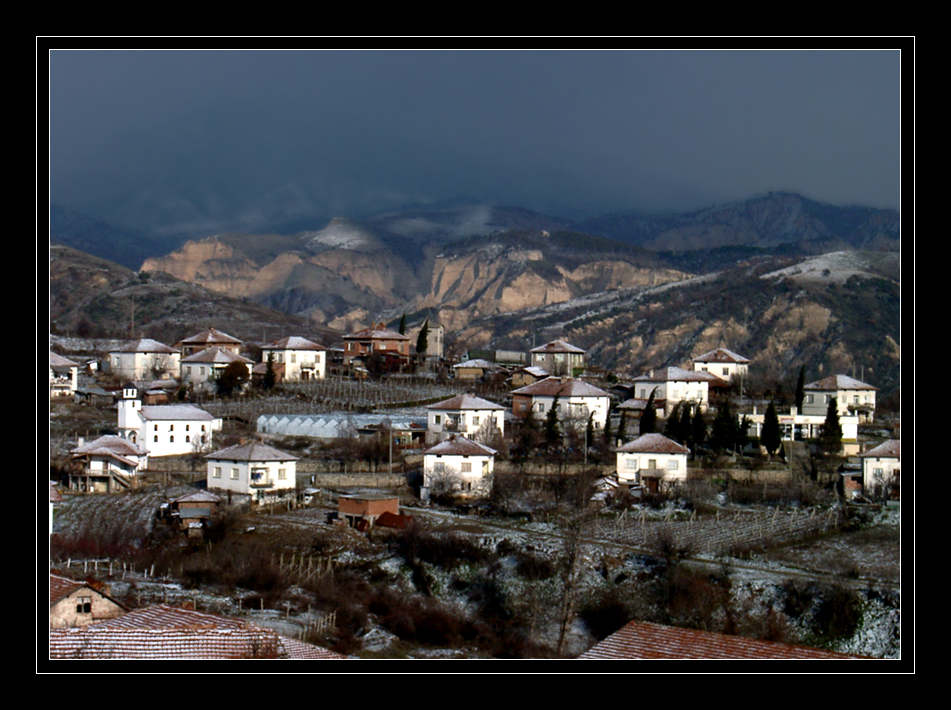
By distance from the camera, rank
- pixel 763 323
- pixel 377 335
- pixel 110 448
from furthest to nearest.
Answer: pixel 763 323 < pixel 377 335 < pixel 110 448

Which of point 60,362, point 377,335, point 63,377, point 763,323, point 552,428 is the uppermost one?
point 763,323

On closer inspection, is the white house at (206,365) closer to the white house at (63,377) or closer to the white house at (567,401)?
the white house at (63,377)

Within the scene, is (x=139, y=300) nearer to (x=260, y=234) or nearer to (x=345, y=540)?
(x=345, y=540)

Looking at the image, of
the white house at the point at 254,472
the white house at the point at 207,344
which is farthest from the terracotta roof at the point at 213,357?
the white house at the point at 254,472

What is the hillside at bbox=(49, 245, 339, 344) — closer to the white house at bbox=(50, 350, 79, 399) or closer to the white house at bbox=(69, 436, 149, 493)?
the white house at bbox=(50, 350, 79, 399)

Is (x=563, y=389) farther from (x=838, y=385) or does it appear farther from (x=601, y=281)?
(x=601, y=281)

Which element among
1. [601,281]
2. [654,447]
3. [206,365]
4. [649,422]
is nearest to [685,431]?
[649,422]

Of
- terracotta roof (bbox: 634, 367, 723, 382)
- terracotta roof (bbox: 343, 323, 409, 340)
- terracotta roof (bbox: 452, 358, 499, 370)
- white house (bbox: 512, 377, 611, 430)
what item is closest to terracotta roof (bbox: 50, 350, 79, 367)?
terracotta roof (bbox: 343, 323, 409, 340)
